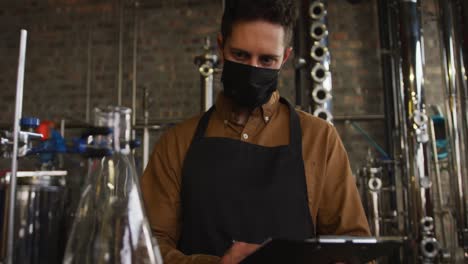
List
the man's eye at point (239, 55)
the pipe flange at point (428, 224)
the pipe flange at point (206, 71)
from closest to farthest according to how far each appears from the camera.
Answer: the man's eye at point (239, 55) → the pipe flange at point (428, 224) → the pipe flange at point (206, 71)

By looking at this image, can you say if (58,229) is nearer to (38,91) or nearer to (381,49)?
(381,49)

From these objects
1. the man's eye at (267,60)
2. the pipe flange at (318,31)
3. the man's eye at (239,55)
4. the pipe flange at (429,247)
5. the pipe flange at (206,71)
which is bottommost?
the pipe flange at (429,247)

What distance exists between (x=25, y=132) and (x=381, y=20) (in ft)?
12.6

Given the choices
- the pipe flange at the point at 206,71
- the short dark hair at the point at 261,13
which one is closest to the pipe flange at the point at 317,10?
the pipe flange at the point at 206,71

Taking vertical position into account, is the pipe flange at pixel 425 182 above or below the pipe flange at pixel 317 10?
below

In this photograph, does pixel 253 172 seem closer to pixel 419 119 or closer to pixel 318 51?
pixel 318 51

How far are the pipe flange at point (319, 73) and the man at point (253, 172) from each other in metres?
1.20

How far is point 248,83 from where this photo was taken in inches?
51.9

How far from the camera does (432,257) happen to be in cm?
265

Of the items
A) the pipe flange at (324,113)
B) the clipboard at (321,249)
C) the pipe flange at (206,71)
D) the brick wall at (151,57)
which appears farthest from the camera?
the brick wall at (151,57)

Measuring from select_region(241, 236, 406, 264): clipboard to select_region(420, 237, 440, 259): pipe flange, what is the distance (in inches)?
81.8

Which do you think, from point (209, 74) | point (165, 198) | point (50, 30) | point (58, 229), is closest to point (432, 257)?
point (209, 74)

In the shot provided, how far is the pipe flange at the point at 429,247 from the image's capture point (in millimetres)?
2650

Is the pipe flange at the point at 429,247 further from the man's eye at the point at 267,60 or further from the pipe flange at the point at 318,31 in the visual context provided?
the man's eye at the point at 267,60
